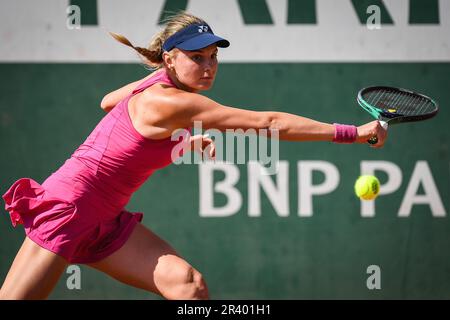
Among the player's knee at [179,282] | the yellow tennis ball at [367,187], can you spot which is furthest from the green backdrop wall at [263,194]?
the player's knee at [179,282]

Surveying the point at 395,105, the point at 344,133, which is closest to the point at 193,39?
the point at 344,133

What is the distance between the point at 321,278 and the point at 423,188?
902mm

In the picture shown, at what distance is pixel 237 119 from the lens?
10.4ft

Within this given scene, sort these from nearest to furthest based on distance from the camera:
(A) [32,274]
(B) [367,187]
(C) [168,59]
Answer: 1. (A) [32,274]
2. (C) [168,59]
3. (B) [367,187]

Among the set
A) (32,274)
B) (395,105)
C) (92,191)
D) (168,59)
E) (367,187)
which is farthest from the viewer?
(367,187)

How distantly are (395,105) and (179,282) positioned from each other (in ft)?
4.61

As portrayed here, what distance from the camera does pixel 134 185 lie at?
3.42 m

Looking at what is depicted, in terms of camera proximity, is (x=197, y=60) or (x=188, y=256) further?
(x=188, y=256)

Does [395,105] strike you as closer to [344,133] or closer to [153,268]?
[344,133]

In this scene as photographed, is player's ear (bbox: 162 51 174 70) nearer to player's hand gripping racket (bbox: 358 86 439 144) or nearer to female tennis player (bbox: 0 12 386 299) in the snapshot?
female tennis player (bbox: 0 12 386 299)

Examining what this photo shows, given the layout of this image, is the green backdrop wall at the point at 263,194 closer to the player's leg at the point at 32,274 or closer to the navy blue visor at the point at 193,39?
the navy blue visor at the point at 193,39

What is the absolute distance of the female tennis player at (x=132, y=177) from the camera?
3.16m
